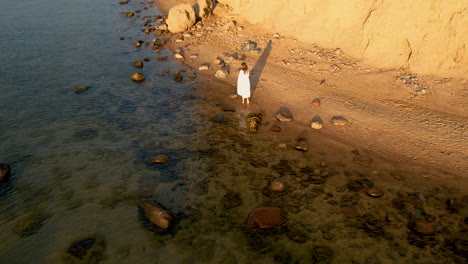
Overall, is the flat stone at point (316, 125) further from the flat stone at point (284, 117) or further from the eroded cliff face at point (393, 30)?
the eroded cliff face at point (393, 30)

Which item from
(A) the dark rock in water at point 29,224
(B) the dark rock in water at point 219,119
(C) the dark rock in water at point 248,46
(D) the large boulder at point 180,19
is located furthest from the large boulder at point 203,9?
(A) the dark rock in water at point 29,224

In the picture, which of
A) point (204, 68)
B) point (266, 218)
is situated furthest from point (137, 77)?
point (266, 218)

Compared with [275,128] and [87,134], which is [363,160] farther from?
[87,134]

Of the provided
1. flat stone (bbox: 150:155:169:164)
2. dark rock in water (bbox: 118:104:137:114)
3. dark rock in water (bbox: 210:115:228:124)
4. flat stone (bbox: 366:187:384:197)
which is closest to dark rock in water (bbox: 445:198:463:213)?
flat stone (bbox: 366:187:384:197)

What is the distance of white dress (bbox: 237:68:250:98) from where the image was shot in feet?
41.3

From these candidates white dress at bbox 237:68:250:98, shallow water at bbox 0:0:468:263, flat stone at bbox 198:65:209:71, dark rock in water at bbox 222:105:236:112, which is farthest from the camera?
flat stone at bbox 198:65:209:71

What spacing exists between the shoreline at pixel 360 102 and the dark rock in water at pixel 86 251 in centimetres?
705

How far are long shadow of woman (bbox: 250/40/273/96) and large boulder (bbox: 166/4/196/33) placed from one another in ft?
Result: 22.0

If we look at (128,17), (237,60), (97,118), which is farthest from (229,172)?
(128,17)

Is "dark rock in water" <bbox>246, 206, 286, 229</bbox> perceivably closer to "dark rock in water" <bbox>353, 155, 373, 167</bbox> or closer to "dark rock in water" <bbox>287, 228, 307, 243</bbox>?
"dark rock in water" <bbox>287, 228, 307, 243</bbox>

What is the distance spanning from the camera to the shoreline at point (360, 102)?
10.1 metres

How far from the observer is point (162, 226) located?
775cm

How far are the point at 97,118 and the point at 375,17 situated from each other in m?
13.4

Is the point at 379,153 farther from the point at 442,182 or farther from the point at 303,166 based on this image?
the point at 303,166
